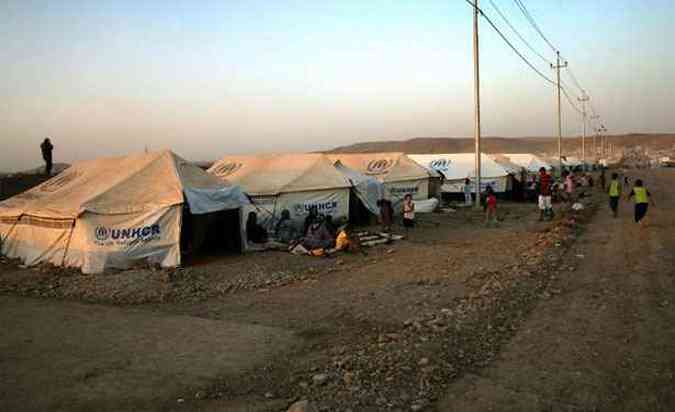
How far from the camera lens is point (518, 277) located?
9.05 m

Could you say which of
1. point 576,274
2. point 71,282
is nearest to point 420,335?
point 576,274

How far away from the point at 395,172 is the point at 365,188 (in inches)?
205

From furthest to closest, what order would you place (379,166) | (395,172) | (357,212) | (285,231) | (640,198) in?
(379,166), (395,172), (357,212), (285,231), (640,198)

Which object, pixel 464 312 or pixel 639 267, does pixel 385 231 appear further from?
pixel 464 312

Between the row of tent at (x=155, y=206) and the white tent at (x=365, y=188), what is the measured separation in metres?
0.05

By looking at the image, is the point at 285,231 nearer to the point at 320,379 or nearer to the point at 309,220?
the point at 309,220

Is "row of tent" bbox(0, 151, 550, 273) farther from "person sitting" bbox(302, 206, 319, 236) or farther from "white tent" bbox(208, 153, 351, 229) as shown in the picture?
"person sitting" bbox(302, 206, 319, 236)

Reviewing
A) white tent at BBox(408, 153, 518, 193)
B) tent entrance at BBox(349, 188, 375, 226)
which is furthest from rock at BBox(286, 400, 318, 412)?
white tent at BBox(408, 153, 518, 193)

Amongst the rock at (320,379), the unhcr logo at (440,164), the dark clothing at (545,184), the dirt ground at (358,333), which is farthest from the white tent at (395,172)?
the rock at (320,379)

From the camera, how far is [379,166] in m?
24.4

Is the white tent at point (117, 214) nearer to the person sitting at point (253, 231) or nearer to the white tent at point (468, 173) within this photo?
the person sitting at point (253, 231)

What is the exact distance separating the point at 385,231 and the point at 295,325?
1006 cm

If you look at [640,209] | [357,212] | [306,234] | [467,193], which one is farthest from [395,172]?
[640,209]

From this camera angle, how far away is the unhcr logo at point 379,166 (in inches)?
941
